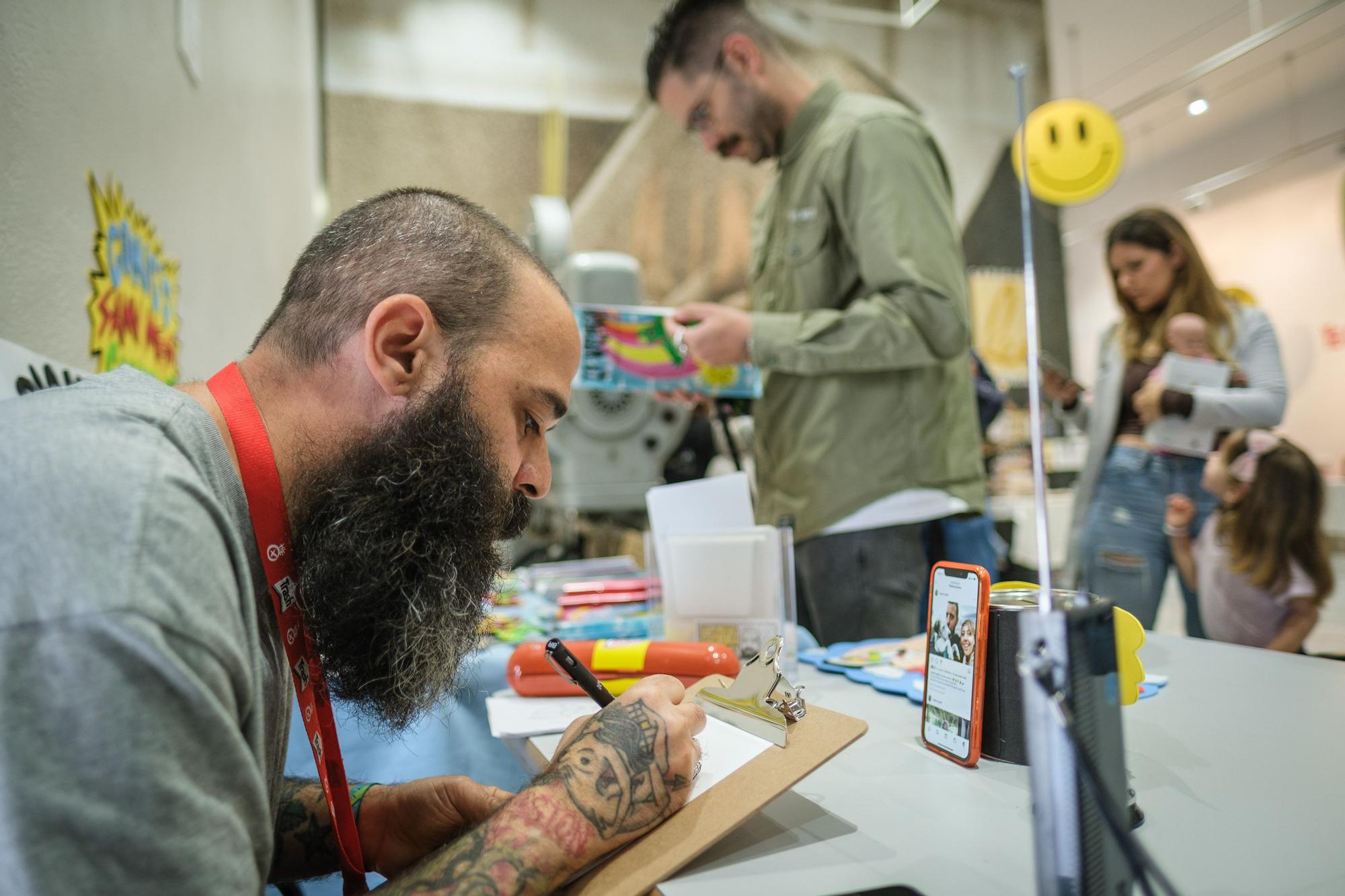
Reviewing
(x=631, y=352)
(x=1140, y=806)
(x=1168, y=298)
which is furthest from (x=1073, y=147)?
(x=1140, y=806)

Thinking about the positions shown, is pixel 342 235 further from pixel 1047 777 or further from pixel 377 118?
pixel 377 118

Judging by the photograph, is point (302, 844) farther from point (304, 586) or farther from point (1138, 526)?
point (1138, 526)

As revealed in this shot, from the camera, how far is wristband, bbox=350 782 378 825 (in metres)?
0.83

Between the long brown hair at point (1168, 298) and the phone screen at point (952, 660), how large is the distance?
1472mm

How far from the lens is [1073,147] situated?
10.7 feet

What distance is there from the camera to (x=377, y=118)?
4.26 m

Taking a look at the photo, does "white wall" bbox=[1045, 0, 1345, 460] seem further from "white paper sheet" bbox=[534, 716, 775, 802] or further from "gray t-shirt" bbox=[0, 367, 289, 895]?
"gray t-shirt" bbox=[0, 367, 289, 895]

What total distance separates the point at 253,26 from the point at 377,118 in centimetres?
176

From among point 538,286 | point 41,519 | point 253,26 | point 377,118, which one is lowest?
point 41,519

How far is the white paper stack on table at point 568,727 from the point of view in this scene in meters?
0.68

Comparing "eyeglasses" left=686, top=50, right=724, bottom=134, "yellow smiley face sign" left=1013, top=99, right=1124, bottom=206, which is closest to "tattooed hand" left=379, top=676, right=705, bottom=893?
"eyeglasses" left=686, top=50, right=724, bottom=134

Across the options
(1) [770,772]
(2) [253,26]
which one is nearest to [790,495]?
(1) [770,772]

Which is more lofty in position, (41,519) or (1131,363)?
(1131,363)

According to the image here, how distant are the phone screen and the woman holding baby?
1.27 meters
